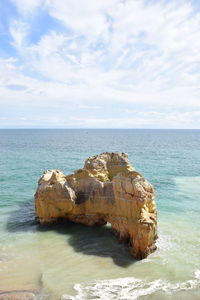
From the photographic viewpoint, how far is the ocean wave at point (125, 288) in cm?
1263

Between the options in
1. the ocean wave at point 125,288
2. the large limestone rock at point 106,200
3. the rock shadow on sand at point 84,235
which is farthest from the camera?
the rock shadow on sand at point 84,235

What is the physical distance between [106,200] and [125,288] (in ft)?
22.5

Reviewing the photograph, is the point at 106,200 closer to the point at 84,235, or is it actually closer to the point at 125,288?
the point at 84,235

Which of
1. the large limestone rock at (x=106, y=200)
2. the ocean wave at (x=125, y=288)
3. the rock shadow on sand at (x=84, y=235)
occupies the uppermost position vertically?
the large limestone rock at (x=106, y=200)

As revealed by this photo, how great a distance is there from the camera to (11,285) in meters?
13.3

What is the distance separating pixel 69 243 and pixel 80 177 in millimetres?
4942

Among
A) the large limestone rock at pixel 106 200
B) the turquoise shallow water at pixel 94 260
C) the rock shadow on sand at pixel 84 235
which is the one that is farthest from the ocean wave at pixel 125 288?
the large limestone rock at pixel 106 200

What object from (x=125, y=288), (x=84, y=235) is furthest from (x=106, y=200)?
(x=125, y=288)

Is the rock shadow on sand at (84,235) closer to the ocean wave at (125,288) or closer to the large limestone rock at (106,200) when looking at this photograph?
the large limestone rock at (106,200)

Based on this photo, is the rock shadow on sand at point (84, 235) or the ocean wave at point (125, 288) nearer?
the ocean wave at point (125, 288)

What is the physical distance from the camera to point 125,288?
13258 millimetres

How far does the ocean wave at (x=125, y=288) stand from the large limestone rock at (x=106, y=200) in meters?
2.32

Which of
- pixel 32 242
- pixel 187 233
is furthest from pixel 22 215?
pixel 187 233

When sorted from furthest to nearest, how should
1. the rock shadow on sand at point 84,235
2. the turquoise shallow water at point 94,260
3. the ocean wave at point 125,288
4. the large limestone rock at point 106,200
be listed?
the rock shadow on sand at point 84,235 → the large limestone rock at point 106,200 → the turquoise shallow water at point 94,260 → the ocean wave at point 125,288
